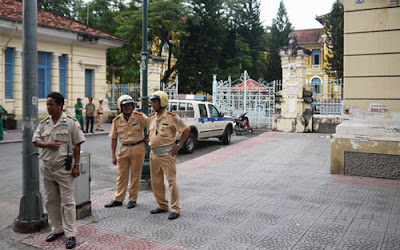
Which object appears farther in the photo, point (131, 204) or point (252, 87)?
point (252, 87)

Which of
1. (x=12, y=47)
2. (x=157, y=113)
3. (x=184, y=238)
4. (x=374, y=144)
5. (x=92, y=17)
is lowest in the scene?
(x=184, y=238)

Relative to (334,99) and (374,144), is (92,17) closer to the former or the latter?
(334,99)

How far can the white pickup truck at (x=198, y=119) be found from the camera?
12804mm

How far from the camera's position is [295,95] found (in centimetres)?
1781

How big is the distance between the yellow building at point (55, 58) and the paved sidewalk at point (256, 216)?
531 inches

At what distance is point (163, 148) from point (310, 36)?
59.0 m

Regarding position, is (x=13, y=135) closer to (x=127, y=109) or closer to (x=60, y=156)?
(x=127, y=109)

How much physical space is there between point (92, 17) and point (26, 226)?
31788 millimetres

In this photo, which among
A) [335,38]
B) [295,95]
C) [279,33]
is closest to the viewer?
[295,95]

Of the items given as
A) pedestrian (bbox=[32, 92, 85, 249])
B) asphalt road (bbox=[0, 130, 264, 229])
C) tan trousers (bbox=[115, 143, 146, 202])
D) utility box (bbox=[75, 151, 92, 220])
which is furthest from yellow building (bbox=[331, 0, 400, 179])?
pedestrian (bbox=[32, 92, 85, 249])

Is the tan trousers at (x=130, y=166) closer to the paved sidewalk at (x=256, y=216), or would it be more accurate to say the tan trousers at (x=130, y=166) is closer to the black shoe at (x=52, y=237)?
the paved sidewalk at (x=256, y=216)

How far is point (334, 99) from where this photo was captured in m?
17.7

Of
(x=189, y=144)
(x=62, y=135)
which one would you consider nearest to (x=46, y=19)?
(x=189, y=144)

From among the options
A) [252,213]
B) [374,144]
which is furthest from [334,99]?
[252,213]
